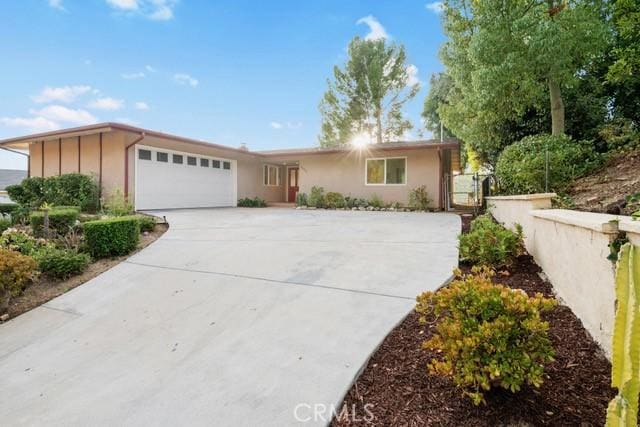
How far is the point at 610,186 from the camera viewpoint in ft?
14.6

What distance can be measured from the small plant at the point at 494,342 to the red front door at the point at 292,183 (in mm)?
16770

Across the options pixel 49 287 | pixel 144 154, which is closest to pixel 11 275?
pixel 49 287

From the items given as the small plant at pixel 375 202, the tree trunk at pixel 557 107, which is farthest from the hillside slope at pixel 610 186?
the small plant at pixel 375 202

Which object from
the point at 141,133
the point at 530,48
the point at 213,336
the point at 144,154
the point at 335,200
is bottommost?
the point at 213,336

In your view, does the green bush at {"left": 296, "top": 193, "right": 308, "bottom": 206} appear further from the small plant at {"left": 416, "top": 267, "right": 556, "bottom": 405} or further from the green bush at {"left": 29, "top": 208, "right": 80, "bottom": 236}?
the small plant at {"left": 416, "top": 267, "right": 556, "bottom": 405}

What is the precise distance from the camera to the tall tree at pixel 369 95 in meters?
21.3

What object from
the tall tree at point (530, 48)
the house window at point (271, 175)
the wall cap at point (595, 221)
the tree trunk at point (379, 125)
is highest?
the tree trunk at point (379, 125)

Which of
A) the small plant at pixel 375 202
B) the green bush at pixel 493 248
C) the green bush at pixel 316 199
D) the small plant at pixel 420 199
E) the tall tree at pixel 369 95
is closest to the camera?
the green bush at pixel 493 248

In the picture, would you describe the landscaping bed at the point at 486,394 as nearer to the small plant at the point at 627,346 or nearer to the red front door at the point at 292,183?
the small plant at the point at 627,346

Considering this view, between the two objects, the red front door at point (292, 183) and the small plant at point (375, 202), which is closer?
the small plant at point (375, 202)

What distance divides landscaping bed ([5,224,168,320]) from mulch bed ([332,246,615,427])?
4.02 metres

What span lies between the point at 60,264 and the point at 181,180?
8.74 m

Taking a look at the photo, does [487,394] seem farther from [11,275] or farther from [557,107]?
[557,107]

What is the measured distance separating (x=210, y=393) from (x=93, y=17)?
12120 millimetres
